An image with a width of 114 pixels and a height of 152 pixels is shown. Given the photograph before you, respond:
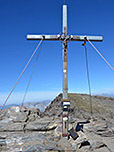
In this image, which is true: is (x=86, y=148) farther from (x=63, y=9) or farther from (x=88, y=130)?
(x=63, y=9)

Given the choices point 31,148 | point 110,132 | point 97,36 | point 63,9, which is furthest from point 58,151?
point 63,9

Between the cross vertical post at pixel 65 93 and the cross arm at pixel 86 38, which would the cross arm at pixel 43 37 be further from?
the cross arm at pixel 86 38

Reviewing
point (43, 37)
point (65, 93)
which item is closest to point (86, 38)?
point (43, 37)

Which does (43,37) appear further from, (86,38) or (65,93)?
(65,93)

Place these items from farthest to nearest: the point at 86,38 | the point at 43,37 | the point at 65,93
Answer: the point at 86,38, the point at 43,37, the point at 65,93

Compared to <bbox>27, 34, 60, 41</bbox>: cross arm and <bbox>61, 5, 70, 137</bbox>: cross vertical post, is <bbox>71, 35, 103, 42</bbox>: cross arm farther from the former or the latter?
<bbox>27, 34, 60, 41</bbox>: cross arm

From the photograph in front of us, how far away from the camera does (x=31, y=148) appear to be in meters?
5.12

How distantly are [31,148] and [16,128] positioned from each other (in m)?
3.47

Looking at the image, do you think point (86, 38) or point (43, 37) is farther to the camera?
point (86, 38)

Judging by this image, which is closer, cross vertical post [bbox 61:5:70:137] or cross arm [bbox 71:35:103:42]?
cross vertical post [bbox 61:5:70:137]

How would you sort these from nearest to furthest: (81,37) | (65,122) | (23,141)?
1. (23,141)
2. (65,122)
3. (81,37)

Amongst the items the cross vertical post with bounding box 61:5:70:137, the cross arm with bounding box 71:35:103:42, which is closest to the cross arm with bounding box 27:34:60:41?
the cross vertical post with bounding box 61:5:70:137

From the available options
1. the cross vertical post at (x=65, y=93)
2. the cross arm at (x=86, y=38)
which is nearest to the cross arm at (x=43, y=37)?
the cross vertical post at (x=65, y=93)

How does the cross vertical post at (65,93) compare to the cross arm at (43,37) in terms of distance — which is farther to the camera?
the cross arm at (43,37)
